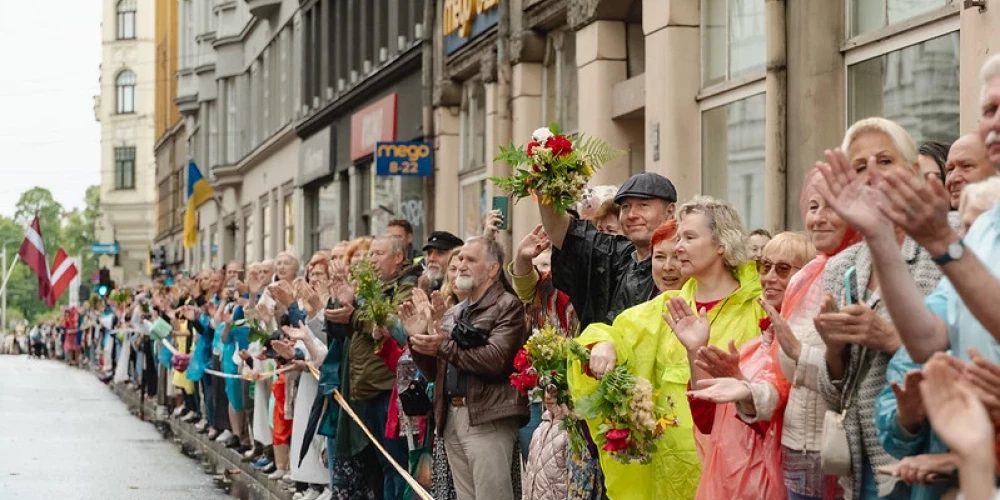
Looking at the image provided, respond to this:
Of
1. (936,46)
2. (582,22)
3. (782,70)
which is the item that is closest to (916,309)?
(936,46)

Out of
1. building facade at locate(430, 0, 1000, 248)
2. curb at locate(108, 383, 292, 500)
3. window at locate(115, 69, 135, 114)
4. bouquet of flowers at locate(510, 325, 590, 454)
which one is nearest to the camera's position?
bouquet of flowers at locate(510, 325, 590, 454)

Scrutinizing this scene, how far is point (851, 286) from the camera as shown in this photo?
5.80 meters

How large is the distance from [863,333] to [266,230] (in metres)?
44.3

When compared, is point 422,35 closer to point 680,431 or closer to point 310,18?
point 310,18

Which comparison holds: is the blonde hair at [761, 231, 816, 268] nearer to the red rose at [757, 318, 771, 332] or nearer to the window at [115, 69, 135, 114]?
the red rose at [757, 318, 771, 332]

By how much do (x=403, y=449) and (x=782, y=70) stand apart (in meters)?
3.86

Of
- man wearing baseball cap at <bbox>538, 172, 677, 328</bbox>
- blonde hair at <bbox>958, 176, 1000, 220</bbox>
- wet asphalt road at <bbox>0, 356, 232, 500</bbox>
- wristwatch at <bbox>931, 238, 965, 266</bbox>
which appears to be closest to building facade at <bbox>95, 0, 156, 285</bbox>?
wet asphalt road at <bbox>0, 356, 232, 500</bbox>

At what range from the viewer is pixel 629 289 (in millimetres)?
8758

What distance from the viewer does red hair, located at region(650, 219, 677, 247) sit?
26.6 ft

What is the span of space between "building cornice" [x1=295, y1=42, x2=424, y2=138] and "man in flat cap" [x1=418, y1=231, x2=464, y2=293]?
12.0m

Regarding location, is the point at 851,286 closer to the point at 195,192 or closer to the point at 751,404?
the point at 751,404

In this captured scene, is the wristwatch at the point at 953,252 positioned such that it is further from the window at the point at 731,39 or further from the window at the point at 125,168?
the window at the point at 125,168

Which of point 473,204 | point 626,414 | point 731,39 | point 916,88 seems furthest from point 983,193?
point 473,204

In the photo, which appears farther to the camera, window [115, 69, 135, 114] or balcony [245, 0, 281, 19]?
window [115, 69, 135, 114]
